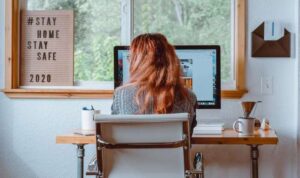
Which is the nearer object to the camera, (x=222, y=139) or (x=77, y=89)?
(x=222, y=139)

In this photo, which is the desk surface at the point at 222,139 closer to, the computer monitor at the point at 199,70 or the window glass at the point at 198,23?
the computer monitor at the point at 199,70

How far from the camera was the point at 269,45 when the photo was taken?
270 cm

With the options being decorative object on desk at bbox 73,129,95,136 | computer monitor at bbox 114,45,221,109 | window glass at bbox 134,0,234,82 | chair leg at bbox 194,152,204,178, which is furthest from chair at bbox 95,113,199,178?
window glass at bbox 134,0,234,82

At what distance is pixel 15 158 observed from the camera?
2.91m

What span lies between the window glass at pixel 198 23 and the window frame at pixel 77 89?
0.07 meters

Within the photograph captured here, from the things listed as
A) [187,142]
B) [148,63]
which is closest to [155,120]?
[187,142]

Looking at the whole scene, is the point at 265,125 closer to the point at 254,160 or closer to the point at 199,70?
A: the point at 254,160

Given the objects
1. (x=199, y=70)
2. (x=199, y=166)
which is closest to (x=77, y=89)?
(x=199, y=70)

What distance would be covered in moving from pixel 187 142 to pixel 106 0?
1.44 meters

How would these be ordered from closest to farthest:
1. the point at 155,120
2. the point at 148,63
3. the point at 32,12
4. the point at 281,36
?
the point at 155,120 → the point at 148,63 → the point at 281,36 → the point at 32,12

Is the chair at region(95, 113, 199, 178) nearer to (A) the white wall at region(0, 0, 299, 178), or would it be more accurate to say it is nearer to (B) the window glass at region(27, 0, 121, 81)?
(A) the white wall at region(0, 0, 299, 178)

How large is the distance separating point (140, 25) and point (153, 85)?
106 centimetres

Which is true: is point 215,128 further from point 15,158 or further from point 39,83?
point 15,158

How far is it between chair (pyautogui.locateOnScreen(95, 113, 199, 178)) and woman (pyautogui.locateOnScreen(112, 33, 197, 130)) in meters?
0.18
